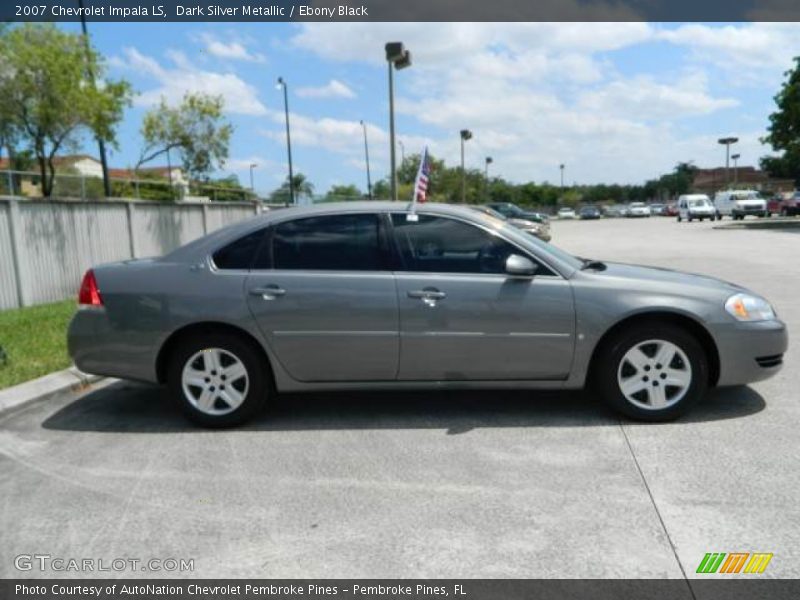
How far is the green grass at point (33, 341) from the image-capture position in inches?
226

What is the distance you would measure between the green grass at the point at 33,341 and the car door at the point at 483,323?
3542 millimetres

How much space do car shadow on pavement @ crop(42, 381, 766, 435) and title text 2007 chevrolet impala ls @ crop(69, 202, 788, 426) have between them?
0.86 ft

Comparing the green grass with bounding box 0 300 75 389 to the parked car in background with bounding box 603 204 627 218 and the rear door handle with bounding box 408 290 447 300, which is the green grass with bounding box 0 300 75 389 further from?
the parked car in background with bounding box 603 204 627 218

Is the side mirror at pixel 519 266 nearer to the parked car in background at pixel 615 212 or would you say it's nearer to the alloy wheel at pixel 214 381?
the alloy wheel at pixel 214 381

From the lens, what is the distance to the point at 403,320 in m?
4.37

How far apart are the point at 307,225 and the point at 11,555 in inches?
104

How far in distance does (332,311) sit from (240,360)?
0.74 m

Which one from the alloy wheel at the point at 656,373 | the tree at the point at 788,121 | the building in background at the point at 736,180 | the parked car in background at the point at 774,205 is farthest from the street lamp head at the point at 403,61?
the building in background at the point at 736,180

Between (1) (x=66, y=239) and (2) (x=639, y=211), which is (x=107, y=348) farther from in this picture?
(2) (x=639, y=211)

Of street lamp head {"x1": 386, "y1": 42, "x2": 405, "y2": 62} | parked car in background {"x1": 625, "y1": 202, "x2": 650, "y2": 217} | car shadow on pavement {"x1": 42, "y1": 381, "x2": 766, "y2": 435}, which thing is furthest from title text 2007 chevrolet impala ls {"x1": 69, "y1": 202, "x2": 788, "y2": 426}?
parked car in background {"x1": 625, "y1": 202, "x2": 650, "y2": 217}

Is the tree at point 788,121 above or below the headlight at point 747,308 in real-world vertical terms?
above

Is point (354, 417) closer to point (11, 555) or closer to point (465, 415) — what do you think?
point (465, 415)
